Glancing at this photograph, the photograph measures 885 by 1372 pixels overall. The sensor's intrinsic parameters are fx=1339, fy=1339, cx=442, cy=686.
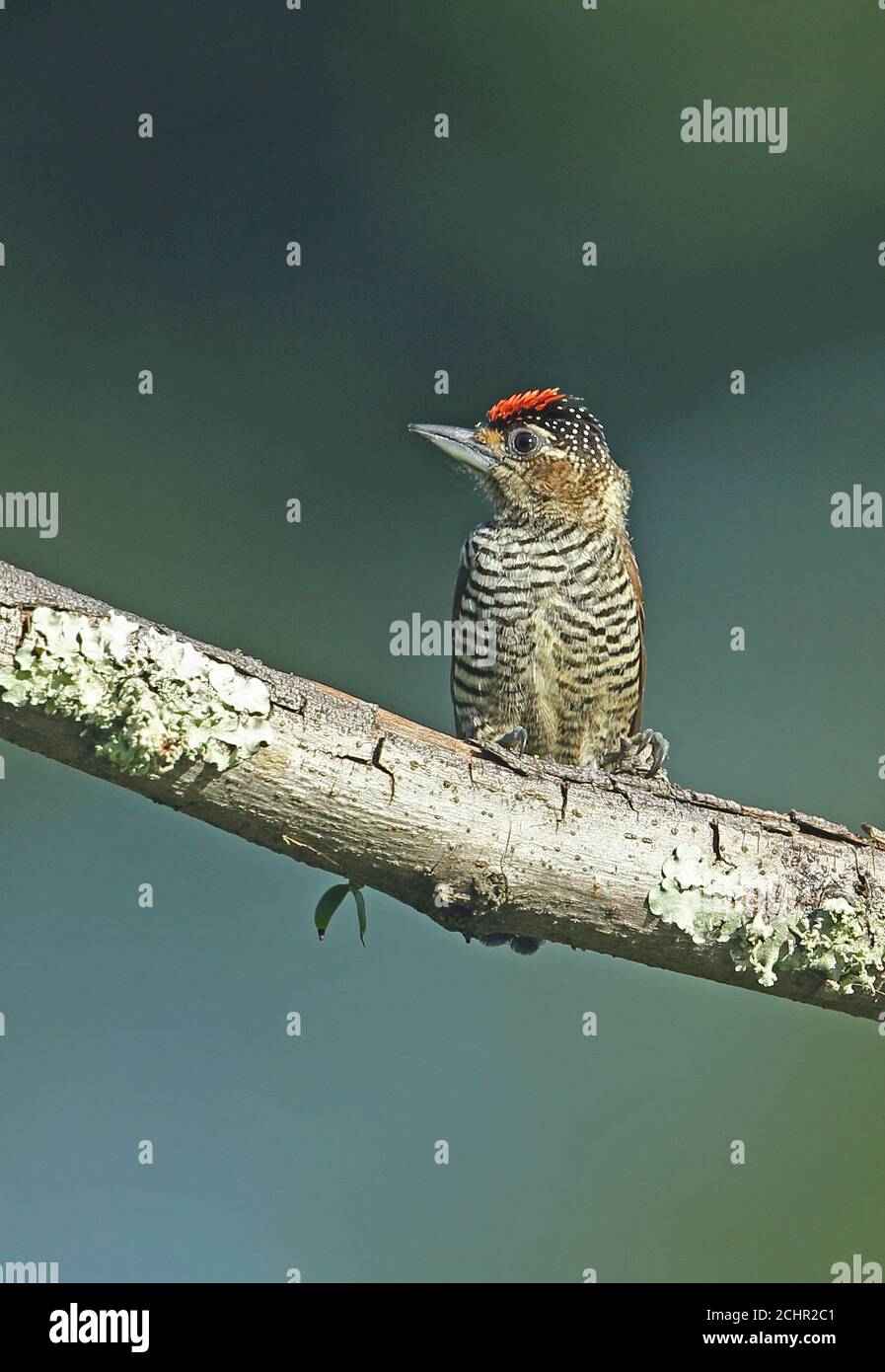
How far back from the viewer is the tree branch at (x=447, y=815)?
2145 millimetres

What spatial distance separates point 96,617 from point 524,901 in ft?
2.99

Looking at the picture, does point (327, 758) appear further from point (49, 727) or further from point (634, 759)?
point (634, 759)

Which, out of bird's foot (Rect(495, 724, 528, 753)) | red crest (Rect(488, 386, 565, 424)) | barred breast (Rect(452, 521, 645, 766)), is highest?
red crest (Rect(488, 386, 565, 424))

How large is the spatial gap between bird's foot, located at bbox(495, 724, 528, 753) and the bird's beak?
0.89 m

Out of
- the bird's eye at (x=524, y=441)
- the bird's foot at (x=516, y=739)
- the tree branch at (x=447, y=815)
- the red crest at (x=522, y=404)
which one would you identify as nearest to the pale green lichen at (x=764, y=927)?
the tree branch at (x=447, y=815)

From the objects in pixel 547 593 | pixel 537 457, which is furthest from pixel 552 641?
pixel 537 457

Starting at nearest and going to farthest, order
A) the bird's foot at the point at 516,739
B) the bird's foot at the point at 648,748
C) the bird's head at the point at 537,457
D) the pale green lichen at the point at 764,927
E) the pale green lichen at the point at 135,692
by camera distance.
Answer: the pale green lichen at the point at 135,692, the pale green lichen at the point at 764,927, the bird's foot at the point at 648,748, the bird's foot at the point at 516,739, the bird's head at the point at 537,457

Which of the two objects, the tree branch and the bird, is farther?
the bird

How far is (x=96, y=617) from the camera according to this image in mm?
2174

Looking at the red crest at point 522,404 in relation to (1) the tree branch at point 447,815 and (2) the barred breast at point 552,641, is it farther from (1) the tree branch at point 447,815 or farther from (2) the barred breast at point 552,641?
(1) the tree branch at point 447,815

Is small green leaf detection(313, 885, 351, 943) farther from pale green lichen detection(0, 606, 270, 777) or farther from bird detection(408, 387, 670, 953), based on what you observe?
bird detection(408, 387, 670, 953)

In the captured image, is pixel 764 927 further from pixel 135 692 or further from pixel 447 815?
pixel 135 692

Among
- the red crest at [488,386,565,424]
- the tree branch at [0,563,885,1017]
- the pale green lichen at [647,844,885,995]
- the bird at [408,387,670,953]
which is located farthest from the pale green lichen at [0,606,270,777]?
the red crest at [488,386,565,424]

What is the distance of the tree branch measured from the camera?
214cm
